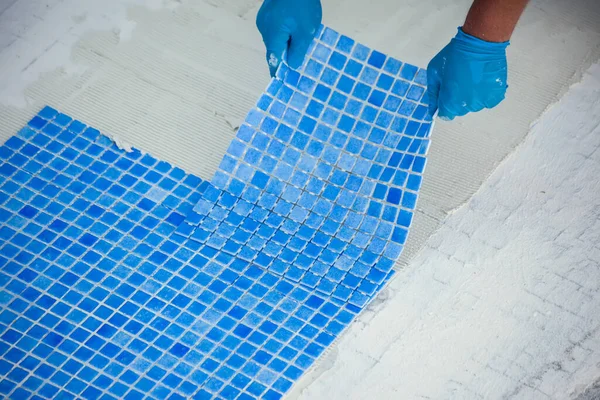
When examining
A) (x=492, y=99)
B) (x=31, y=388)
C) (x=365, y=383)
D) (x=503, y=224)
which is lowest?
(x=31, y=388)

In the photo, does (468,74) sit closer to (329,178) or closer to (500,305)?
(329,178)

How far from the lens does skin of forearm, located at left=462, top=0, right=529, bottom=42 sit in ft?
5.83

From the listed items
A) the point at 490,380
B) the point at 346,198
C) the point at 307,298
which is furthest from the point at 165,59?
the point at 490,380

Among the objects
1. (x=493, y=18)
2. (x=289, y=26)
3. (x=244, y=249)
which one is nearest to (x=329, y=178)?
(x=244, y=249)

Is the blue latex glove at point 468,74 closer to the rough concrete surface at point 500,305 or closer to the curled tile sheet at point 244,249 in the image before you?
the curled tile sheet at point 244,249

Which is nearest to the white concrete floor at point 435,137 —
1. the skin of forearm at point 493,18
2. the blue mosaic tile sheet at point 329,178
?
the blue mosaic tile sheet at point 329,178

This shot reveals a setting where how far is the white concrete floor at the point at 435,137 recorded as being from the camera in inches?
89.9

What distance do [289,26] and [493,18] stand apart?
65cm

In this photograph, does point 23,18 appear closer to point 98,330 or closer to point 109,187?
point 109,187

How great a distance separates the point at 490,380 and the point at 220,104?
59.3 inches

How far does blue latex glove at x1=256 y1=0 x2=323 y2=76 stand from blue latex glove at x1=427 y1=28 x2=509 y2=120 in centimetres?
44

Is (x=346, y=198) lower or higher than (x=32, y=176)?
higher

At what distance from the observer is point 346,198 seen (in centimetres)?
223

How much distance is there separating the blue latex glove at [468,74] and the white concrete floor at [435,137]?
18.8 inches
